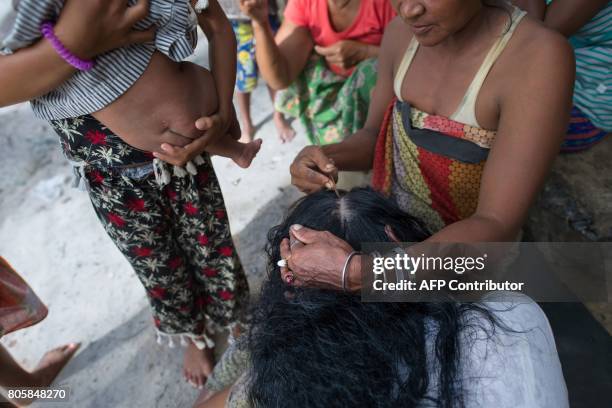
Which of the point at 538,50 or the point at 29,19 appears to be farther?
the point at 538,50

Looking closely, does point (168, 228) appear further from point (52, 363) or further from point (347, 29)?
point (347, 29)

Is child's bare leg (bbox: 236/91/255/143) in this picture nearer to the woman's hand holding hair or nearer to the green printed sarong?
the green printed sarong

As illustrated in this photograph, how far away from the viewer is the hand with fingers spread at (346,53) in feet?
7.09

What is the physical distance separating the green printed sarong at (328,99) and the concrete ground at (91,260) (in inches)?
20.2

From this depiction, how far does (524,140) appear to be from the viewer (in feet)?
3.88

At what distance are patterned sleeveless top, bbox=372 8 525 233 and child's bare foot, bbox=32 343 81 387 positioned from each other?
1.65m

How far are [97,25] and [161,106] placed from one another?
289 mm

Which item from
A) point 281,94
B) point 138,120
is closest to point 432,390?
point 138,120

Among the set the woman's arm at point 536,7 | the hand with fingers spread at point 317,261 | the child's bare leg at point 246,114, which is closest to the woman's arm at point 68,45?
the hand with fingers spread at point 317,261

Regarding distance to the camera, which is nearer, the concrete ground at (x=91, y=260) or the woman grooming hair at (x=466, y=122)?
the woman grooming hair at (x=466, y=122)

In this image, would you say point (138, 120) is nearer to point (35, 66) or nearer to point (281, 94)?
point (35, 66)

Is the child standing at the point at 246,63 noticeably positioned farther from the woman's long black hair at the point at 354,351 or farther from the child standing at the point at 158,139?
the woman's long black hair at the point at 354,351

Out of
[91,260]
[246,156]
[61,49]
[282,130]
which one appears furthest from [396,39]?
[91,260]

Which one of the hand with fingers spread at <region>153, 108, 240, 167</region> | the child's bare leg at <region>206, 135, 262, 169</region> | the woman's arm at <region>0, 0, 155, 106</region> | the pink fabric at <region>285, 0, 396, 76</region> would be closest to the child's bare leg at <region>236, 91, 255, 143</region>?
the pink fabric at <region>285, 0, 396, 76</region>
